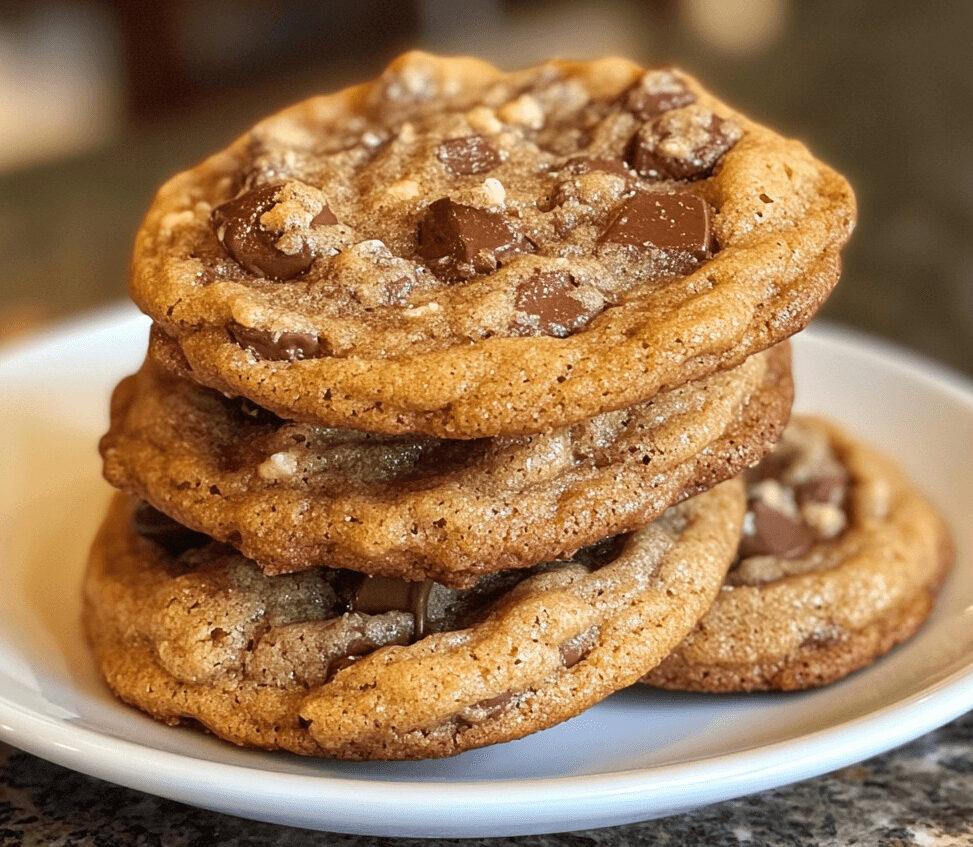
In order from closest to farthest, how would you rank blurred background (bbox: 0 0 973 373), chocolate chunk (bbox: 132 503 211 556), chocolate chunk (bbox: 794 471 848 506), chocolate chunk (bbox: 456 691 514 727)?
chocolate chunk (bbox: 456 691 514 727) < chocolate chunk (bbox: 132 503 211 556) < chocolate chunk (bbox: 794 471 848 506) < blurred background (bbox: 0 0 973 373)

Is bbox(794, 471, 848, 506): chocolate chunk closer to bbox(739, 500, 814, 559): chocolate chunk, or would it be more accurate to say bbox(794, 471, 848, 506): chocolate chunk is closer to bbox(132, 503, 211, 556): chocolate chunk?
bbox(739, 500, 814, 559): chocolate chunk

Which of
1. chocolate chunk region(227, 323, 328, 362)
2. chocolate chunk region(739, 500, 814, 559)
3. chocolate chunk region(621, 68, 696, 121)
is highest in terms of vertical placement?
chocolate chunk region(621, 68, 696, 121)

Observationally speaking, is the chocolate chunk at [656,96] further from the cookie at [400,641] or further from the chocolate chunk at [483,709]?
the chocolate chunk at [483,709]

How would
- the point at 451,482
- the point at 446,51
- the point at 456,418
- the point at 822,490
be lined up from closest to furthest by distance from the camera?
1. the point at 456,418
2. the point at 451,482
3. the point at 822,490
4. the point at 446,51

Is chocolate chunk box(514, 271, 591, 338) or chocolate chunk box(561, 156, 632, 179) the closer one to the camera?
chocolate chunk box(514, 271, 591, 338)

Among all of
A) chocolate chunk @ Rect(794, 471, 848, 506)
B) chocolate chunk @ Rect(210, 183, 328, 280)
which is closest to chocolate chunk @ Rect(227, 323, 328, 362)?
chocolate chunk @ Rect(210, 183, 328, 280)

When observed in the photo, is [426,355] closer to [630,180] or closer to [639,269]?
[639,269]

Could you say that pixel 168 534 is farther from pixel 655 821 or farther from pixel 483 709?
pixel 655 821

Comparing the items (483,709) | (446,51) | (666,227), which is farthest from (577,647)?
(446,51)

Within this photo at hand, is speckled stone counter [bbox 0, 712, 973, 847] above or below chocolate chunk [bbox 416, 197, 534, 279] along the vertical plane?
below
